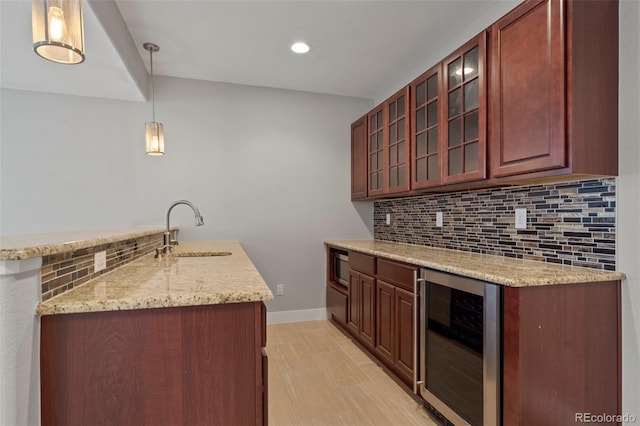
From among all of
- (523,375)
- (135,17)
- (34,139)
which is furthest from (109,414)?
(34,139)

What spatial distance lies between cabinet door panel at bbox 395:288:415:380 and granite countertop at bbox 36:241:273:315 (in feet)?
3.75

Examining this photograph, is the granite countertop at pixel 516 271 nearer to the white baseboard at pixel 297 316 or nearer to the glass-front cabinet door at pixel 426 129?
the glass-front cabinet door at pixel 426 129

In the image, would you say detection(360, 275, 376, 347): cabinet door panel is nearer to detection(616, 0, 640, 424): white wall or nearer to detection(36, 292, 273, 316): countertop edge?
detection(616, 0, 640, 424): white wall

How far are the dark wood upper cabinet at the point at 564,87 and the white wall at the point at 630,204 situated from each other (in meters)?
0.04

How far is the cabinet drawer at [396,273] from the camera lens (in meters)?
2.17

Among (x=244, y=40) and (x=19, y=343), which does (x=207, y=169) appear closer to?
(x=244, y=40)

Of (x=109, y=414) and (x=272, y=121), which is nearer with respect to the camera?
(x=109, y=414)

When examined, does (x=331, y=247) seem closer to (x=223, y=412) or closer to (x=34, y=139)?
(x=223, y=412)

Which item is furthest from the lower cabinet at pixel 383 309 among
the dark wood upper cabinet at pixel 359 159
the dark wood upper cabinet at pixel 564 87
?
the dark wood upper cabinet at pixel 564 87

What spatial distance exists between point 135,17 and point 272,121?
158 centimetres

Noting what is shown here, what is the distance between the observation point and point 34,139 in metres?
3.05

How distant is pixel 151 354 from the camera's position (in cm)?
102

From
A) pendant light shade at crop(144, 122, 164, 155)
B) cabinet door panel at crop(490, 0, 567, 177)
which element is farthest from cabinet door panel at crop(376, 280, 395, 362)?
pendant light shade at crop(144, 122, 164, 155)

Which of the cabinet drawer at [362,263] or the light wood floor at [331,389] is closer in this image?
the light wood floor at [331,389]
